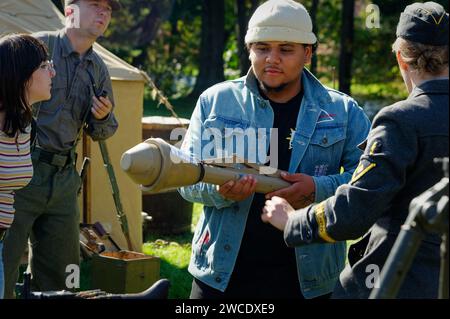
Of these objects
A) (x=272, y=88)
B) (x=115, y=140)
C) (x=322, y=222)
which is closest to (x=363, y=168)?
(x=322, y=222)

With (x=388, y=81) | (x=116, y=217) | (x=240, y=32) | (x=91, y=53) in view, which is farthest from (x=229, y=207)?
(x=388, y=81)

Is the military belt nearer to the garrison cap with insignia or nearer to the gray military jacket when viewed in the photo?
the gray military jacket

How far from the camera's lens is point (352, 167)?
426 cm

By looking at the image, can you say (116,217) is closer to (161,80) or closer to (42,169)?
(42,169)

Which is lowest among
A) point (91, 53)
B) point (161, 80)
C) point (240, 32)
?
point (161, 80)

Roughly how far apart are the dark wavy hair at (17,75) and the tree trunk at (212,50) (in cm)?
2346

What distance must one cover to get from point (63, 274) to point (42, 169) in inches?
28.5

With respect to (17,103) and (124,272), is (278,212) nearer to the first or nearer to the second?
(17,103)

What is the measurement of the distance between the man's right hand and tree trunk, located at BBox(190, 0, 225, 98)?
24187mm

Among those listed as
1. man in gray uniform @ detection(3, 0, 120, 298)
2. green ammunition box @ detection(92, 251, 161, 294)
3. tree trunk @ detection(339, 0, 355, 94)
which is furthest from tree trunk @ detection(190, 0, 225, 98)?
man in gray uniform @ detection(3, 0, 120, 298)

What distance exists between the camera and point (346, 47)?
2334cm

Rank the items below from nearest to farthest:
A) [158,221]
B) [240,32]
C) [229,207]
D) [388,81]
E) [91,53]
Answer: [229,207] < [91,53] < [158,221] < [240,32] < [388,81]

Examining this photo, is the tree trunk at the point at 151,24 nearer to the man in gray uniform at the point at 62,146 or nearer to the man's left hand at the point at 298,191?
the man in gray uniform at the point at 62,146
